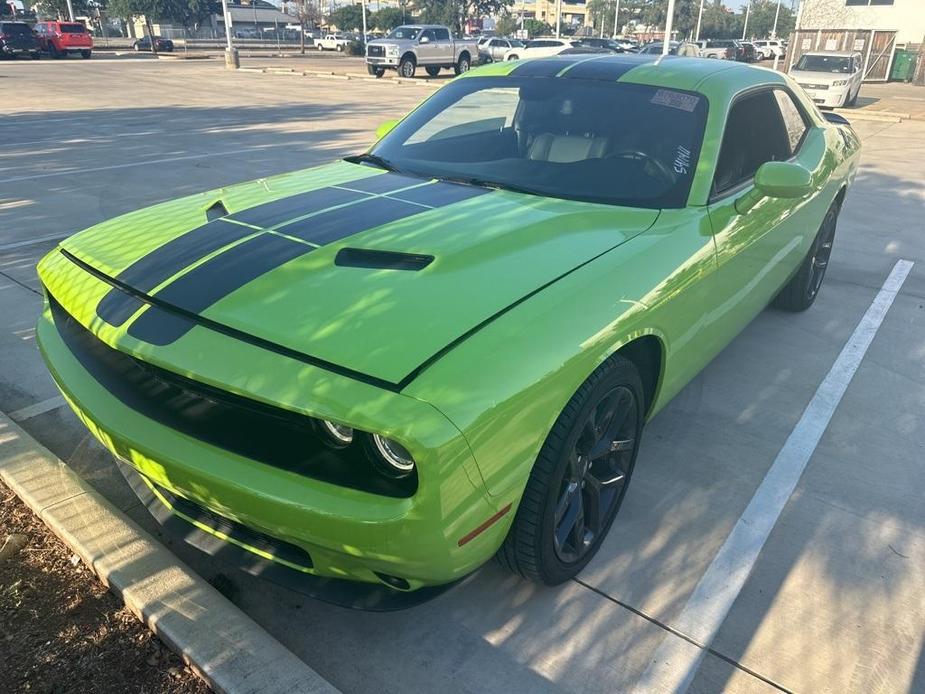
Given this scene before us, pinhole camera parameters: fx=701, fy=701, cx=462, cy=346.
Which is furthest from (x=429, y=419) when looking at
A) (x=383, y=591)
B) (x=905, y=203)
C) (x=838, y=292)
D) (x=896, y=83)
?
(x=896, y=83)

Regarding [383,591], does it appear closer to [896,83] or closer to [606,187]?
[606,187]

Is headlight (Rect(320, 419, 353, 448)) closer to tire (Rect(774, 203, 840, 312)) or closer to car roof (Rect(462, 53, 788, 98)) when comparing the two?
car roof (Rect(462, 53, 788, 98))

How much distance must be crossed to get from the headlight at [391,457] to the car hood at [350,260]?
0.55 ft

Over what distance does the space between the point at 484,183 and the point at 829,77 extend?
62.7 feet

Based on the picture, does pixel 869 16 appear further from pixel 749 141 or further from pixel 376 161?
pixel 376 161

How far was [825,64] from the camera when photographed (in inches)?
768

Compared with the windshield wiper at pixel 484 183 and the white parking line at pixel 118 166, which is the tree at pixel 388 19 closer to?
the white parking line at pixel 118 166

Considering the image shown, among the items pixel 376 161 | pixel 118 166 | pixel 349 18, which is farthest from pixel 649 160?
pixel 349 18

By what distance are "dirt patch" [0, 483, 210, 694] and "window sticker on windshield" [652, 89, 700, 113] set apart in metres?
2.87

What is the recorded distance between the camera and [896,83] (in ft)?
102

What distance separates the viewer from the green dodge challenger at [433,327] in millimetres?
1736

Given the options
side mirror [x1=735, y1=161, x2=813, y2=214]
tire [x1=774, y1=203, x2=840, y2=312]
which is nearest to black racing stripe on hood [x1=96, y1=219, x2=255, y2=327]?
side mirror [x1=735, y1=161, x2=813, y2=214]

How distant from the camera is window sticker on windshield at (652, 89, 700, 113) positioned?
3.13 metres

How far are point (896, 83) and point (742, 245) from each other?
115 ft
